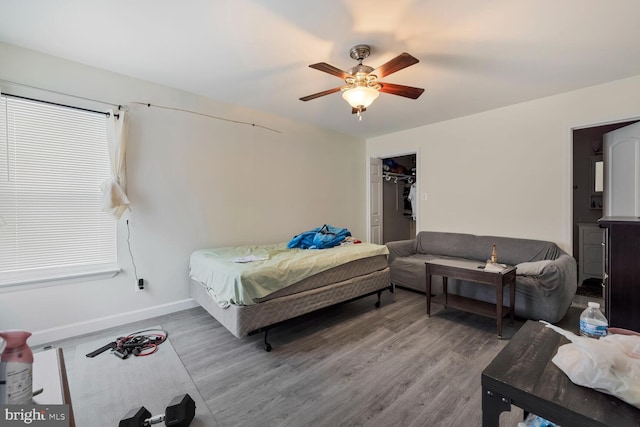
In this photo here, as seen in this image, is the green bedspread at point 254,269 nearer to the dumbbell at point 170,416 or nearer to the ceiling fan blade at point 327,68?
the dumbbell at point 170,416

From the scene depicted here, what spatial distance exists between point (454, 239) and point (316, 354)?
2.93 m

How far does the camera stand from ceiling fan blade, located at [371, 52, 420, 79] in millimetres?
1863

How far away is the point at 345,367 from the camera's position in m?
2.05

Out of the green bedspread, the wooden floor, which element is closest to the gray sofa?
the wooden floor

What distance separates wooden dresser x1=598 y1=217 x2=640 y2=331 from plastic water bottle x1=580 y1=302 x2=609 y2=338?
0.84 meters

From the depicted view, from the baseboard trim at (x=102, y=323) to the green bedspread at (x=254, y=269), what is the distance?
0.44 meters

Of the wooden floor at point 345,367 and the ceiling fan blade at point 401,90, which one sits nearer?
the wooden floor at point 345,367

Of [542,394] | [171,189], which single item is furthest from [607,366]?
[171,189]

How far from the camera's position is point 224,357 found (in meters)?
2.21

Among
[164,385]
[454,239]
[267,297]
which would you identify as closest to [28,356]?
[164,385]

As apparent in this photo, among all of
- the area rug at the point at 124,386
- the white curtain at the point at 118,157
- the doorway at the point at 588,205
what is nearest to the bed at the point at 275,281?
the area rug at the point at 124,386

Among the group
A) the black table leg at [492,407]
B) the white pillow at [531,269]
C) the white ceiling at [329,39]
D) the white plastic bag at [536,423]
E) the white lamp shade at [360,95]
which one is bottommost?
the white plastic bag at [536,423]

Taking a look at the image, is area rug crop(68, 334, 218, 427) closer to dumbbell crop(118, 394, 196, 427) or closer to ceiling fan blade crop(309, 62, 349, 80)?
dumbbell crop(118, 394, 196, 427)

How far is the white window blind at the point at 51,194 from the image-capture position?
7.59 ft
